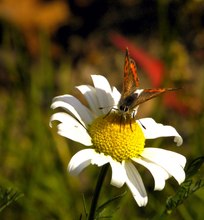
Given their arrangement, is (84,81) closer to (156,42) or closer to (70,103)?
(156,42)

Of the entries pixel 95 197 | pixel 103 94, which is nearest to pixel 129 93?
pixel 103 94

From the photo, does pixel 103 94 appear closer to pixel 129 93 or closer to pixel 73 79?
pixel 129 93

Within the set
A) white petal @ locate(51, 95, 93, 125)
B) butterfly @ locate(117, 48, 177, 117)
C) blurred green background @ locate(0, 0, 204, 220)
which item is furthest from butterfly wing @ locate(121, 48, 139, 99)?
blurred green background @ locate(0, 0, 204, 220)

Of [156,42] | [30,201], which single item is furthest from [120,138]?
[156,42]

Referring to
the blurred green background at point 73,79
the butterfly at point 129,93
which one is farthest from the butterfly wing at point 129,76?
the blurred green background at point 73,79

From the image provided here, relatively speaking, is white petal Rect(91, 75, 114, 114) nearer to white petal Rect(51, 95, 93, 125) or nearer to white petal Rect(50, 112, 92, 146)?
white petal Rect(51, 95, 93, 125)

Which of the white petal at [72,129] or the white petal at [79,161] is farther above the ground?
the white petal at [72,129]

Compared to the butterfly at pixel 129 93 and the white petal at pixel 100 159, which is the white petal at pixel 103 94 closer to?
the butterfly at pixel 129 93
